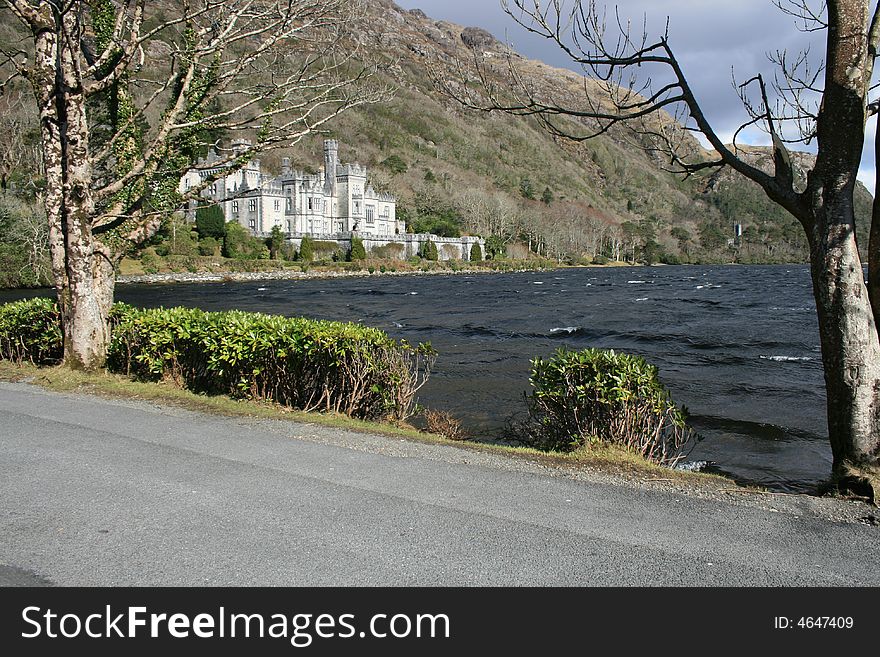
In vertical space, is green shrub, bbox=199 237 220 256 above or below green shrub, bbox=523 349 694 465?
above

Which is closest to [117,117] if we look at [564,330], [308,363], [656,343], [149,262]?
[308,363]

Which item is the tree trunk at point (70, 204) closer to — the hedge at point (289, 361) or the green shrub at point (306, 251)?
the hedge at point (289, 361)

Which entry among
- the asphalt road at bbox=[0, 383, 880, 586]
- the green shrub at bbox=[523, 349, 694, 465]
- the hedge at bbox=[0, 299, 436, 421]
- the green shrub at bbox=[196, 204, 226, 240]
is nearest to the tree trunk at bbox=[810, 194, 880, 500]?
the asphalt road at bbox=[0, 383, 880, 586]

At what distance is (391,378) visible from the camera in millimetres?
9641

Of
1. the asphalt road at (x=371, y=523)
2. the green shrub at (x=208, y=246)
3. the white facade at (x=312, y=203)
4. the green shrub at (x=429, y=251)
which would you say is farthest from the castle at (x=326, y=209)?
the asphalt road at (x=371, y=523)

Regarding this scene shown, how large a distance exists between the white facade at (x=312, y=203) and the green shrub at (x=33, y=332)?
85.1 metres

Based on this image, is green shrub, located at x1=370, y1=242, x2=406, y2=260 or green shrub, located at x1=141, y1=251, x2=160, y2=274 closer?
green shrub, located at x1=141, y1=251, x2=160, y2=274

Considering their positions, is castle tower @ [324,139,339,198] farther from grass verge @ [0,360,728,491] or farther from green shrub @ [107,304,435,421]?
green shrub @ [107,304,435,421]

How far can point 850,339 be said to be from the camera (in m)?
6.29

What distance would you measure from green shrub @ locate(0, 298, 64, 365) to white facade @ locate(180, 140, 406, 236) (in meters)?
85.1

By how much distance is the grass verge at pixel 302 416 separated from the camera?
6.81m

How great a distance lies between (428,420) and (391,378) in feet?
4.82

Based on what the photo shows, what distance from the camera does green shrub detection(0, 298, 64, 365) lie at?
12.9m
